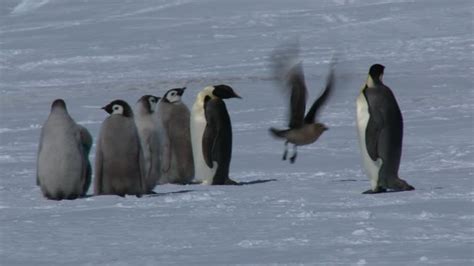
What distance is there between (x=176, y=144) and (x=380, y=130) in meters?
1.78

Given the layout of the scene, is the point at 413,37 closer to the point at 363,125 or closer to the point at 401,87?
the point at 401,87

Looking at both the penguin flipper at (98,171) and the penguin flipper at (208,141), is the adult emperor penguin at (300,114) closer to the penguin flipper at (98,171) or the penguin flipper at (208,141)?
the penguin flipper at (208,141)

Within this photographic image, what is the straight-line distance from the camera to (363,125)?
7391 millimetres

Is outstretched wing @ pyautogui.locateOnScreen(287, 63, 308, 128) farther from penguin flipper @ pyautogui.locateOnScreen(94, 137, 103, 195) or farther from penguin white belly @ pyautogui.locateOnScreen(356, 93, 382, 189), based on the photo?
penguin flipper @ pyautogui.locateOnScreen(94, 137, 103, 195)

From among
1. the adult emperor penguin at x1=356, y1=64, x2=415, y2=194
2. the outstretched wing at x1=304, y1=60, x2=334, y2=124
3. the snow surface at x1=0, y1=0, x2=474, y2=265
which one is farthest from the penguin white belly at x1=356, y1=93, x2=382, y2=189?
the outstretched wing at x1=304, y1=60, x2=334, y2=124

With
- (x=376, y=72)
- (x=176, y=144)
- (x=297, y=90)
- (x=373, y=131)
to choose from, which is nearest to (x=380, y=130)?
(x=373, y=131)

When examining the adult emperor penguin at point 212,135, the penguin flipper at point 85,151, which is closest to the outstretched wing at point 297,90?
the adult emperor penguin at point 212,135

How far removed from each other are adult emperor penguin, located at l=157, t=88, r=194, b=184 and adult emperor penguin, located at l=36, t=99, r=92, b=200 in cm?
125

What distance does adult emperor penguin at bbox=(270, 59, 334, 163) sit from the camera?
301 inches

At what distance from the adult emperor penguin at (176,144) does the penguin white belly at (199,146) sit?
0.14m

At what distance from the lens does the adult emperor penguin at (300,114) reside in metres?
7.63

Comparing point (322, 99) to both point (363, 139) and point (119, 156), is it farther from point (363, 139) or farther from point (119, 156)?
point (119, 156)

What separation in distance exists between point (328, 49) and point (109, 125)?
15216 mm

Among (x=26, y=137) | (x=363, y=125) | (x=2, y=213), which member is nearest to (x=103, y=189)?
(x=2, y=213)
